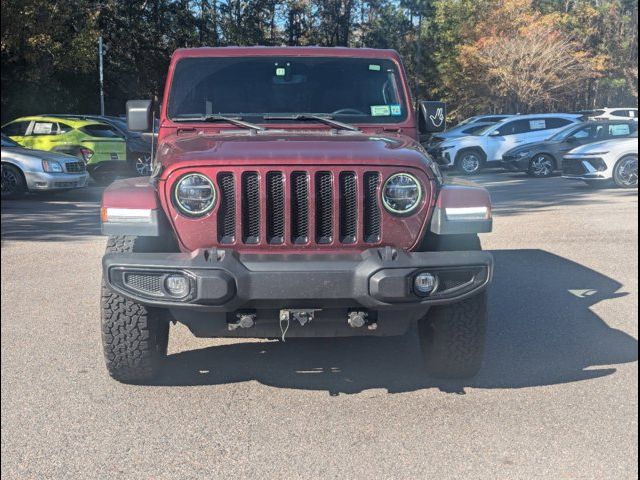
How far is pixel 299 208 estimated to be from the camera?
3969mm

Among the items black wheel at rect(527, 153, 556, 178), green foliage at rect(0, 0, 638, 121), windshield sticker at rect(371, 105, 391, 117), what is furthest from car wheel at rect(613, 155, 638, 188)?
windshield sticker at rect(371, 105, 391, 117)

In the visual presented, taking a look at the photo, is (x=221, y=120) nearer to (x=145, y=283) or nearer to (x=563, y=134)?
(x=145, y=283)

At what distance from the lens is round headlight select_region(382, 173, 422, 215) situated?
13.1 ft

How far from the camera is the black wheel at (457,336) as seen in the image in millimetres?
4270

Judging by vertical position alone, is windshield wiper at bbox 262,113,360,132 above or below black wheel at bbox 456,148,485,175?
above

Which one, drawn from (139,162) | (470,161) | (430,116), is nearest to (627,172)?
(470,161)

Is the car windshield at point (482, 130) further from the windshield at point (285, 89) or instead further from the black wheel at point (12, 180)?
the windshield at point (285, 89)

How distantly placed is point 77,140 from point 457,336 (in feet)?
48.6

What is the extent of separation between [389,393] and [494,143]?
17716 millimetres

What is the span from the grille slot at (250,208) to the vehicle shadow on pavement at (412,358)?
1095 mm

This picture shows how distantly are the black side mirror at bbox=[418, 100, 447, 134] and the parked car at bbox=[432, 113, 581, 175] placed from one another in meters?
15.5

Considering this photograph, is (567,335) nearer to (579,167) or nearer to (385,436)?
(385,436)

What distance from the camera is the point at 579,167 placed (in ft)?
51.6

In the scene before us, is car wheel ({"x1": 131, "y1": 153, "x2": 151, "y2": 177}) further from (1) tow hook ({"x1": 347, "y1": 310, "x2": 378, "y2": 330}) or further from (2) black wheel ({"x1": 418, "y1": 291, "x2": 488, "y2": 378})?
(1) tow hook ({"x1": 347, "y1": 310, "x2": 378, "y2": 330})
